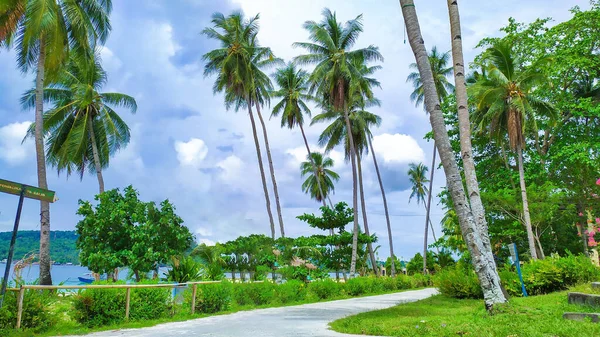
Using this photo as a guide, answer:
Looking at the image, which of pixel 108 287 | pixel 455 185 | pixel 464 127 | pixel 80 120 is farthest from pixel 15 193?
pixel 80 120

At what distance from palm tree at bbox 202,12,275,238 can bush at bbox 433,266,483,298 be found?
1442cm

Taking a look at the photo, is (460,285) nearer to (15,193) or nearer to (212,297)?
(212,297)

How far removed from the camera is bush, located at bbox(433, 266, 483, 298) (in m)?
16.9

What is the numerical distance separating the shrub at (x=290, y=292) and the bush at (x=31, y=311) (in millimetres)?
9037

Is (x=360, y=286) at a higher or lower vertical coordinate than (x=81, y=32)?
lower

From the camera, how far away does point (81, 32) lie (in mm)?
19391

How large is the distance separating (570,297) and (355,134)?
25.0 m

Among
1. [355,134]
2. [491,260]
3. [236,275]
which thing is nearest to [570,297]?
[491,260]

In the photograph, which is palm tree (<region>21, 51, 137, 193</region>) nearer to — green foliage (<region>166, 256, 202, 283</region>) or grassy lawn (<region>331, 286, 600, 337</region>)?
green foliage (<region>166, 256, 202, 283</region>)

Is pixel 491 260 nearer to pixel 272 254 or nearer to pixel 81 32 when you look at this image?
pixel 272 254

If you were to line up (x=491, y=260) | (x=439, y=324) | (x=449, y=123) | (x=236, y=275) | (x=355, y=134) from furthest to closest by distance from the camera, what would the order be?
1. (x=355, y=134)
2. (x=449, y=123)
3. (x=236, y=275)
4. (x=491, y=260)
5. (x=439, y=324)

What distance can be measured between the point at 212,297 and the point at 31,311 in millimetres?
5093

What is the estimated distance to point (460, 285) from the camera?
17266mm

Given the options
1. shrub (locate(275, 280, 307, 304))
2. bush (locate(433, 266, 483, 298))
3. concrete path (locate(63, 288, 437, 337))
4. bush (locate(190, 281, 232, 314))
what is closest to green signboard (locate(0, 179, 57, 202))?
concrete path (locate(63, 288, 437, 337))
